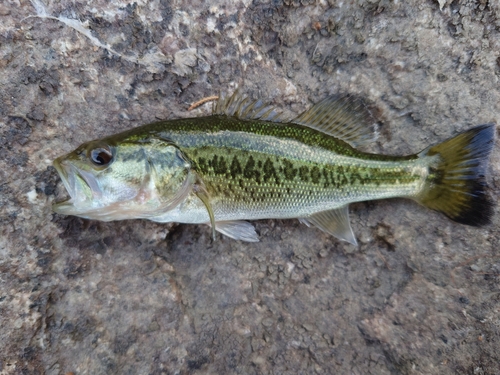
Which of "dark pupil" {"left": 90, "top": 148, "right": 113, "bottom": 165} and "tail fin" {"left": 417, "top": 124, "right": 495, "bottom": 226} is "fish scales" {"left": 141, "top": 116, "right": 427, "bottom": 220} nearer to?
"tail fin" {"left": 417, "top": 124, "right": 495, "bottom": 226}

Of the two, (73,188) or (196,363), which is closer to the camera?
(73,188)

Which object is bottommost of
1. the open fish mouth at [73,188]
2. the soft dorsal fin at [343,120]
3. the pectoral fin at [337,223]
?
the open fish mouth at [73,188]

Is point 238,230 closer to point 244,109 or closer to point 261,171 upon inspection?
point 261,171

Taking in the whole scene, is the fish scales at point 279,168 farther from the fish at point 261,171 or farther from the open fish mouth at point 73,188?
the open fish mouth at point 73,188

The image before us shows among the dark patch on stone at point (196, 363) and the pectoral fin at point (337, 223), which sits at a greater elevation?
the pectoral fin at point (337, 223)

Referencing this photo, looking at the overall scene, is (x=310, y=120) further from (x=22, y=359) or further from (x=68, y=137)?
(x=22, y=359)

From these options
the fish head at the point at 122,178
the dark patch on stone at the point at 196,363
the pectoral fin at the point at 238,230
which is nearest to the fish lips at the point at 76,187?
the fish head at the point at 122,178

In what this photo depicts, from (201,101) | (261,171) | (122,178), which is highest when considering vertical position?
(201,101)

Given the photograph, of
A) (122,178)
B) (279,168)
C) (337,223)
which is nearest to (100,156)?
(122,178)
